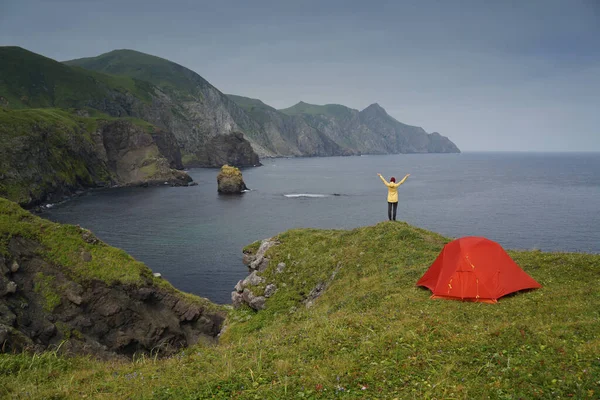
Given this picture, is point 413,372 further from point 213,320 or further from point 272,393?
point 213,320

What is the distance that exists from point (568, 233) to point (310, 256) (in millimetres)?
60135

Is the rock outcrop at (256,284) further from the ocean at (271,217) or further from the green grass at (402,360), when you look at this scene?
the ocean at (271,217)

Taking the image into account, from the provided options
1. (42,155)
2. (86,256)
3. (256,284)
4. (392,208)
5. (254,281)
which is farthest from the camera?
(42,155)

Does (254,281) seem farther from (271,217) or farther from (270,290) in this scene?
(271,217)

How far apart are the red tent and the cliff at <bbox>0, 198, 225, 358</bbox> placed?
54.4 feet

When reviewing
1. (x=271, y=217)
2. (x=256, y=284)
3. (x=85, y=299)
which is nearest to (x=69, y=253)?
(x=85, y=299)

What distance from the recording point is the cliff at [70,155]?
95188mm

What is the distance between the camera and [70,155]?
122 metres

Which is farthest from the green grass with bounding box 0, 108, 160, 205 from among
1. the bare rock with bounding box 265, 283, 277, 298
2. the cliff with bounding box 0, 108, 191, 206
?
the bare rock with bounding box 265, 283, 277, 298

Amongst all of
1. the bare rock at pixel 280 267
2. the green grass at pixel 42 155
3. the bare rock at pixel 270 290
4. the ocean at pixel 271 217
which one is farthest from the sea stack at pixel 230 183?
the bare rock at pixel 270 290

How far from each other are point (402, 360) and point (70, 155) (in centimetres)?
13797

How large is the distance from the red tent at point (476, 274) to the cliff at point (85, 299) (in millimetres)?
16590

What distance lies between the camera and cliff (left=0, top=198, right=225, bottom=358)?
71.0 feet

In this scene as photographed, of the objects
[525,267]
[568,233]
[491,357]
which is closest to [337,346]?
[491,357]
